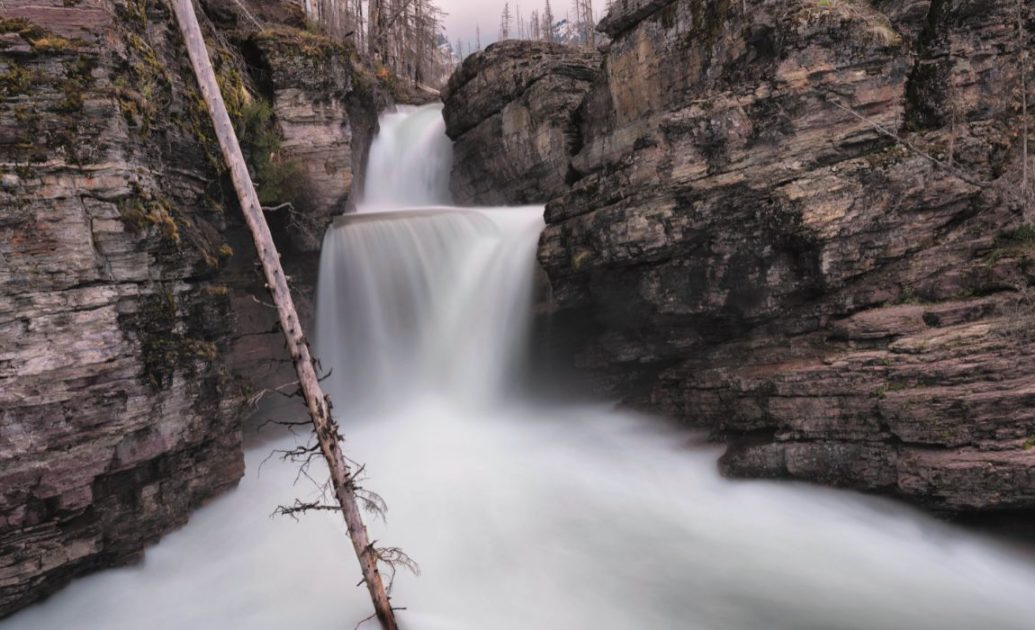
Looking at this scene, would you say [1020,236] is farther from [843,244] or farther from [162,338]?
[162,338]

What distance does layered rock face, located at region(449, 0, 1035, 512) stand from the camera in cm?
676

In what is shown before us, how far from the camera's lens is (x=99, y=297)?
6.14 meters

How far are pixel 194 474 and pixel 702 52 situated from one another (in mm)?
10484

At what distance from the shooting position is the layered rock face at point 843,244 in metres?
6.76

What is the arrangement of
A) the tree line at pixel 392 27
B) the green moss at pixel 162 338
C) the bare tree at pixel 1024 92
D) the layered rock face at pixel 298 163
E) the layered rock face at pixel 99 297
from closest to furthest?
the layered rock face at pixel 99 297, the green moss at pixel 162 338, the bare tree at pixel 1024 92, the layered rock face at pixel 298 163, the tree line at pixel 392 27

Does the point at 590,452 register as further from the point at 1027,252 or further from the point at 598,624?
the point at 1027,252

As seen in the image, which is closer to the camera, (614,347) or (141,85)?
(141,85)

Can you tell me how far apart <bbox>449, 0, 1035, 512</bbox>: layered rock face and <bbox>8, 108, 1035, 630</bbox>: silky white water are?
0.82 meters

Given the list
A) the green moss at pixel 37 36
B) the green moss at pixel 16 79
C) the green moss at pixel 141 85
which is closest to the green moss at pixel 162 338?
the green moss at pixel 141 85

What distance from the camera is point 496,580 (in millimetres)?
6711

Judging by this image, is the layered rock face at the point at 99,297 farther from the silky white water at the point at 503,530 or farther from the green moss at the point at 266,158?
the green moss at the point at 266,158

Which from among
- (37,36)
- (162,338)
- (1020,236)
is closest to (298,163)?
(37,36)

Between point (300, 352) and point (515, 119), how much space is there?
1118 cm

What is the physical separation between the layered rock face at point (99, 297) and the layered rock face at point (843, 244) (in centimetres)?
628
